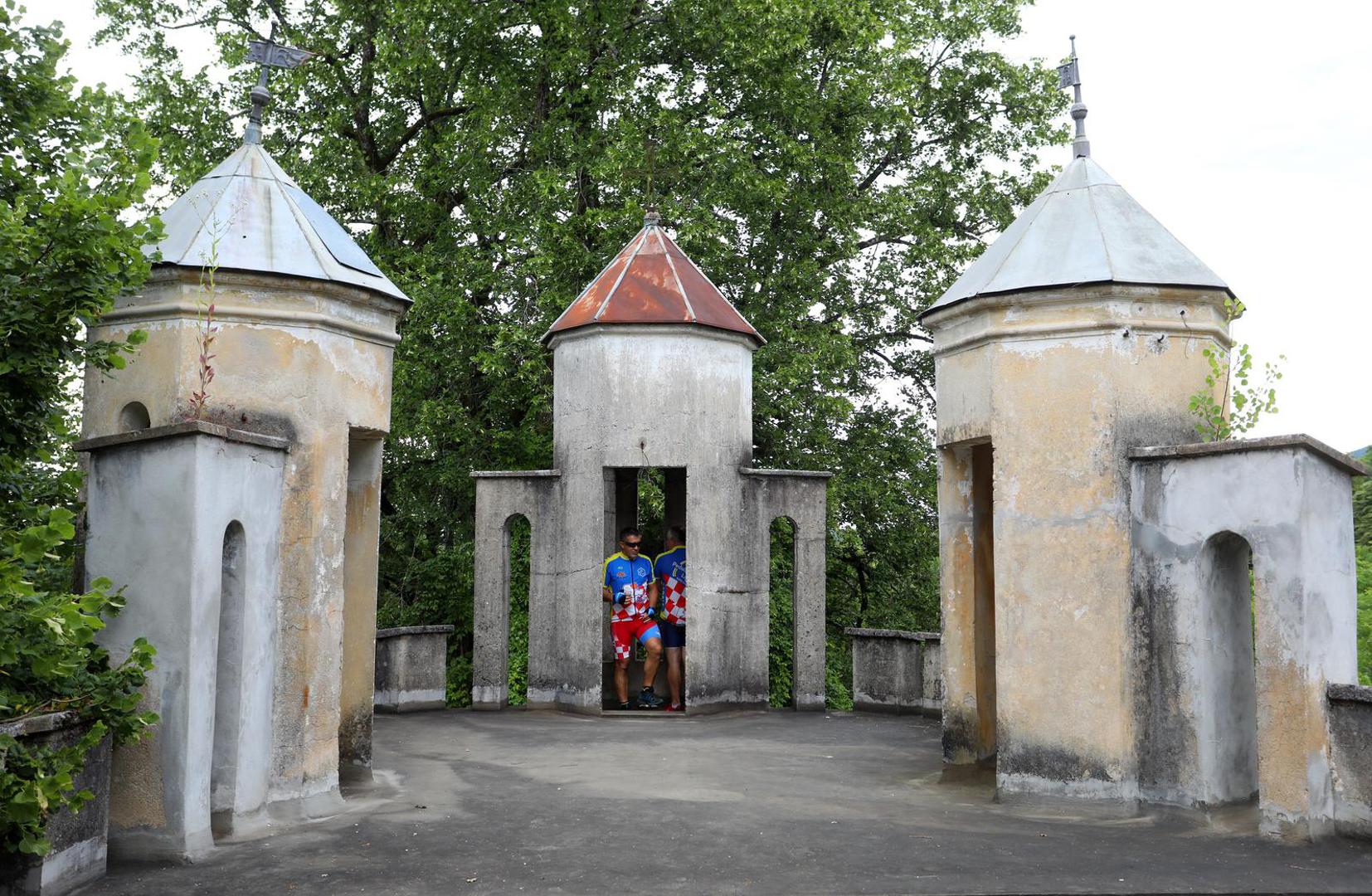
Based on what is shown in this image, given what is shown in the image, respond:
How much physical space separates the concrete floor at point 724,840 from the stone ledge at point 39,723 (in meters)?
0.93

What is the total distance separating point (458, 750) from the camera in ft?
36.1

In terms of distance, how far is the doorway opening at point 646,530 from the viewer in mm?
14453

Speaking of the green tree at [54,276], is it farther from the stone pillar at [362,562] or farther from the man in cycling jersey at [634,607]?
the man in cycling jersey at [634,607]

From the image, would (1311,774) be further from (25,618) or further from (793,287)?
(793,287)

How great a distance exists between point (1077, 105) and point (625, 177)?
30.1 ft

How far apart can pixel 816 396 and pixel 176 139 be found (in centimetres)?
1089

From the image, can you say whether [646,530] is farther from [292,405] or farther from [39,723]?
[39,723]

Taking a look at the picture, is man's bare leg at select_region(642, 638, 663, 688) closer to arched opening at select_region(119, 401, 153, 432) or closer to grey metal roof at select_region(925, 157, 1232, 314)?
grey metal roof at select_region(925, 157, 1232, 314)

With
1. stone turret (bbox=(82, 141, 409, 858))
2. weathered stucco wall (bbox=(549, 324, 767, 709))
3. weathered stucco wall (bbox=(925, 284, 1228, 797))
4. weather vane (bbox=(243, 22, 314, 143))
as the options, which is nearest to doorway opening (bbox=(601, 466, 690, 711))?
weathered stucco wall (bbox=(549, 324, 767, 709))

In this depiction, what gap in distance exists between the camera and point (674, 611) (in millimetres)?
14414

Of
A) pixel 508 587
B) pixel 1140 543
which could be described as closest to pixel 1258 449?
pixel 1140 543

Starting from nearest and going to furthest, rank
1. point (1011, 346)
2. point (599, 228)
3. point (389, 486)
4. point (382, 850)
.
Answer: point (382, 850)
point (1011, 346)
point (599, 228)
point (389, 486)

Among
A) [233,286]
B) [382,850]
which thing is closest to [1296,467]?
[382,850]

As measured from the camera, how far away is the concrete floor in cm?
646
